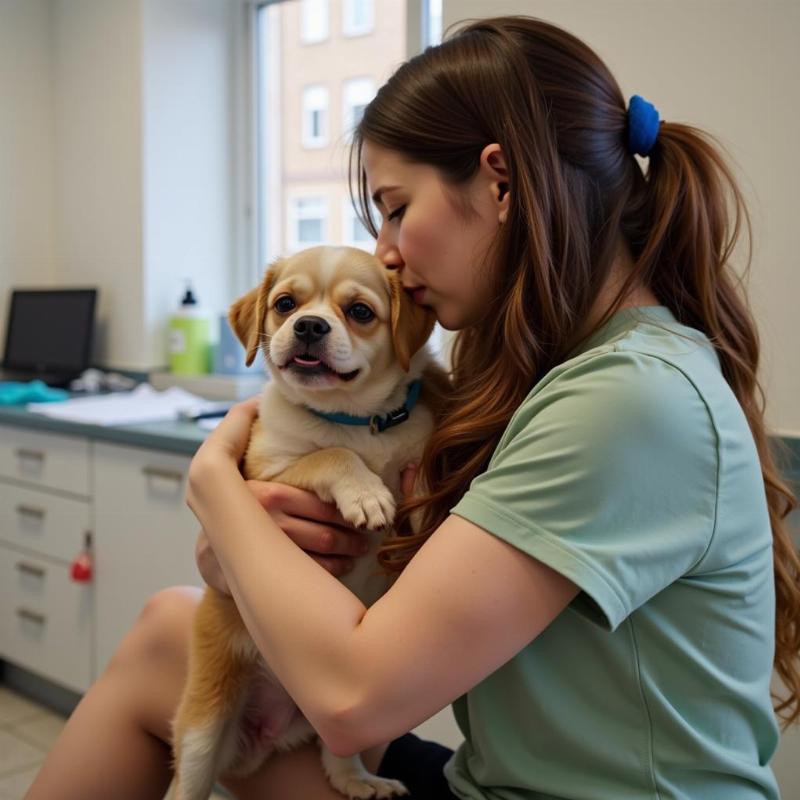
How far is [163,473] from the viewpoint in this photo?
2.00 meters

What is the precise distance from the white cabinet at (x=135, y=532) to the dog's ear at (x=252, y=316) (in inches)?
27.5

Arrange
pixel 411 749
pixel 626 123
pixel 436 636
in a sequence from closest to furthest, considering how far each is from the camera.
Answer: pixel 436 636 < pixel 626 123 < pixel 411 749

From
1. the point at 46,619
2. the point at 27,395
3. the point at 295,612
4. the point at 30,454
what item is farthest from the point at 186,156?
the point at 295,612

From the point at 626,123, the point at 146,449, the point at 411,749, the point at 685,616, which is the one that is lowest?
the point at 411,749

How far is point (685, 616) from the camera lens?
0.79 meters

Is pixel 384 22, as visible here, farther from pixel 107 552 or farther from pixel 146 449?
pixel 107 552

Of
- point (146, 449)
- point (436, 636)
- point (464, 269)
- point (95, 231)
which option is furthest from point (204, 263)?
point (436, 636)

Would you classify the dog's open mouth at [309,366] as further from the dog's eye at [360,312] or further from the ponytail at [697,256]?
the ponytail at [697,256]

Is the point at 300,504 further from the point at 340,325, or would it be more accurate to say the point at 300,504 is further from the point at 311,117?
the point at 311,117

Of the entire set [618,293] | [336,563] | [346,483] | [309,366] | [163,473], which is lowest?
[163,473]

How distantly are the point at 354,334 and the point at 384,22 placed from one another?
5.57 feet

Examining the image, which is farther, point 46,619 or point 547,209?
point 46,619

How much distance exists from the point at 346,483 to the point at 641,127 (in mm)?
504

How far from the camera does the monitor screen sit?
9.17 feet
